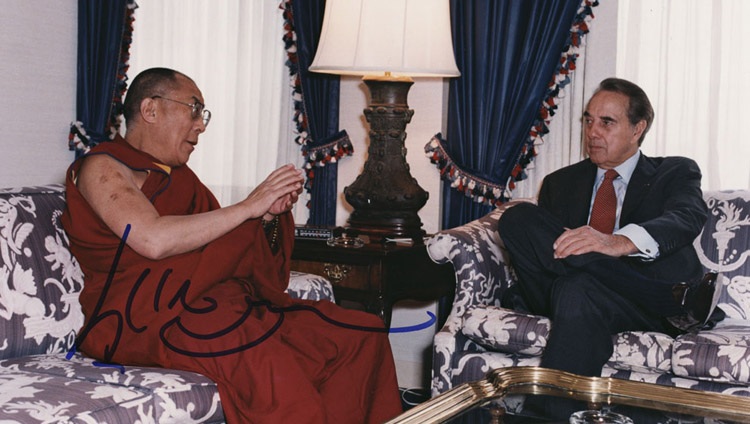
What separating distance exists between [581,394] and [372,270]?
1.28 metres

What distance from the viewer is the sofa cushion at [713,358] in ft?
7.97

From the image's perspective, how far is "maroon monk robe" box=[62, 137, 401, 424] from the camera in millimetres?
2184

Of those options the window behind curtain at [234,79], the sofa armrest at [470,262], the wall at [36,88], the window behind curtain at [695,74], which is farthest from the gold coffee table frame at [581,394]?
the wall at [36,88]

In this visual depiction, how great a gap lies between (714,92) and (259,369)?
6.70 feet

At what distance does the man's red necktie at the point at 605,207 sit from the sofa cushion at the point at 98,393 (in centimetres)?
152

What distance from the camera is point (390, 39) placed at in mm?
3215

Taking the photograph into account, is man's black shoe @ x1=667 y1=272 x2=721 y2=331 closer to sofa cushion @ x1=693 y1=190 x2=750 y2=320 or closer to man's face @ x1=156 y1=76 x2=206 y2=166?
sofa cushion @ x1=693 y1=190 x2=750 y2=320

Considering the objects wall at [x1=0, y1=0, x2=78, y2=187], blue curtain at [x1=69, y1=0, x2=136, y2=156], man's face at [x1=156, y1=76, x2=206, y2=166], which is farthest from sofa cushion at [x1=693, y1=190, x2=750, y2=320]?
wall at [x1=0, y1=0, x2=78, y2=187]

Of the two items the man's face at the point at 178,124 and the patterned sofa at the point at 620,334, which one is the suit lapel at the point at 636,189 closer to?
the patterned sofa at the point at 620,334

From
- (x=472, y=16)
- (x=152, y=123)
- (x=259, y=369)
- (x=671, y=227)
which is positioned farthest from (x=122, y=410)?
(x=472, y=16)

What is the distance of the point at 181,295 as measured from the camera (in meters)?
2.31

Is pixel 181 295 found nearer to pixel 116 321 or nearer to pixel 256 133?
pixel 116 321
